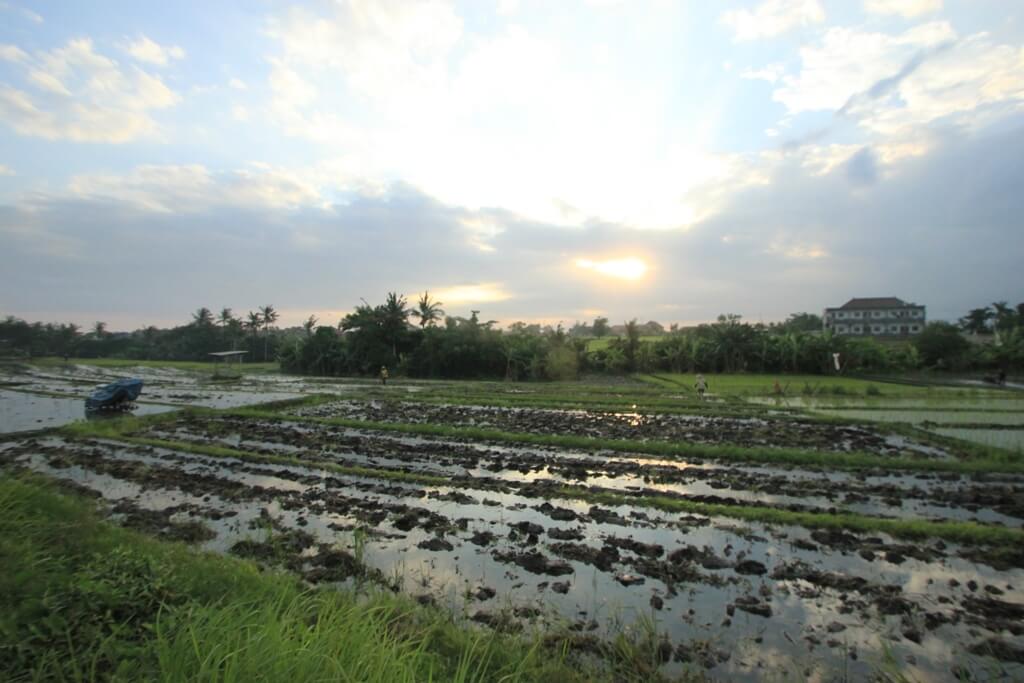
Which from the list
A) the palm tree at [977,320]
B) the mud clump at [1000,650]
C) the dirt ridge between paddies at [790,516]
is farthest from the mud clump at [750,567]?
the palm tree at [977,320]

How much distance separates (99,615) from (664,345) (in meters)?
37.3

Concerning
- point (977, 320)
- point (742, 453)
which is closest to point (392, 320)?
point (742, 453)

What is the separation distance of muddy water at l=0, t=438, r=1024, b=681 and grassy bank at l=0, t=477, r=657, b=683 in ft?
2.49

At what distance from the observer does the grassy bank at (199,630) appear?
93.2 inches

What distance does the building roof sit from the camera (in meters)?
65.8

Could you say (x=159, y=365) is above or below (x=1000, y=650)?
above

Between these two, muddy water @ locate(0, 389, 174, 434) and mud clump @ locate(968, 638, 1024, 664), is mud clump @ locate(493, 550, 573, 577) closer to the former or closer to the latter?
mud clump @ locate(968, 638, 1024, 664)

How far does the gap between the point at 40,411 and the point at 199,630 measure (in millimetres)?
20659

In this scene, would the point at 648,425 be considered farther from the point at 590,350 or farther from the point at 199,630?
the point at 590,350

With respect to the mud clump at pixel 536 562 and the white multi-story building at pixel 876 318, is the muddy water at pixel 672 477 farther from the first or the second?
the white multi-story building at pixel 876 318

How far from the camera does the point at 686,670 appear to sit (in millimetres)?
3602

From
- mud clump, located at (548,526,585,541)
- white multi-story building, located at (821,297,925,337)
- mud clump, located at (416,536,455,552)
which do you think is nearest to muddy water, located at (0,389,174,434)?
mud clump, located at (416,536,455,552)

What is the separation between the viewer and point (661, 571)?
523 centimetres

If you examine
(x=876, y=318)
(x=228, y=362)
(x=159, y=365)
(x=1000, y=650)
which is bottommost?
(x=1000, y=650)
